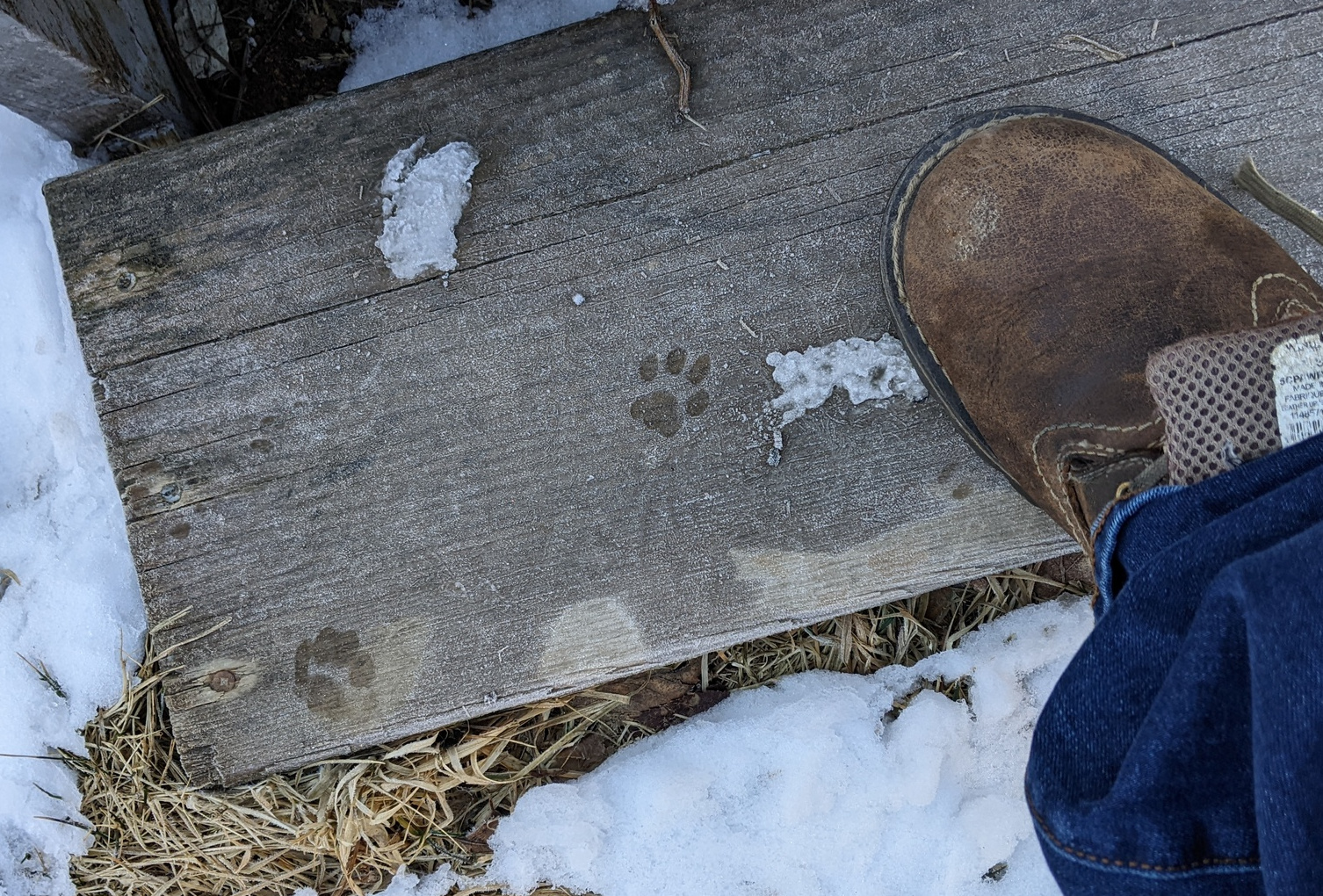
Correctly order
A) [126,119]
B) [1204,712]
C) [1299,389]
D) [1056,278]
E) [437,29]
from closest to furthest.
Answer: [1204,712] < [1299,389] < [1056,278] < [126,119] < [437,29]

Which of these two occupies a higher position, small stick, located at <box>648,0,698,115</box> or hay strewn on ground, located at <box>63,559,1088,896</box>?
small stick, located at <box>648,0,698,115</box>

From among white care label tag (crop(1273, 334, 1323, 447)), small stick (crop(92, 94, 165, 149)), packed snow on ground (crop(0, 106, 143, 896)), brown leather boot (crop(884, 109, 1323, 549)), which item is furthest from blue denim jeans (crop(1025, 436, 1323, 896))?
small stick (crop(92, 94, 165, 149))

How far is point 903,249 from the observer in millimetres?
1185

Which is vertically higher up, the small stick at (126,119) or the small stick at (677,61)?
the small stick at (126,119)

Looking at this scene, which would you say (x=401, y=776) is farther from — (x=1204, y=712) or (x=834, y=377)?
(x=1204, y=712)

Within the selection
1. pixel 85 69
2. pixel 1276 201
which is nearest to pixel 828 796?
pixel 1276 201

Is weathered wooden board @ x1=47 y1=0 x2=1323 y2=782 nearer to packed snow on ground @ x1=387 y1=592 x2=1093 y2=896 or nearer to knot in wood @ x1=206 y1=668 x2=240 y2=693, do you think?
knot in wood @ x1=206 y1=668 x2=240 y2=693

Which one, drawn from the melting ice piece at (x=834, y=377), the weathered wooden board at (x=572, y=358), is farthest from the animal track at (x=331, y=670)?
the melting ice piece at (x=834, y=377)

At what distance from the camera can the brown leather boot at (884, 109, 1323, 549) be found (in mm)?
1076

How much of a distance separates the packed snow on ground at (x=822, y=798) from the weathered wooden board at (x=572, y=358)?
26cm

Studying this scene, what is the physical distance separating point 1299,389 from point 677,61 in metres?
0.81

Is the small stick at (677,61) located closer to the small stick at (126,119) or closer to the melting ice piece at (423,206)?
the melting ice piece at (423,206)

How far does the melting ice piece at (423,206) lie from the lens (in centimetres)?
119

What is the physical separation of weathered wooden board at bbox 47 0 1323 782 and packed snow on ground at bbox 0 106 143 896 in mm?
227
